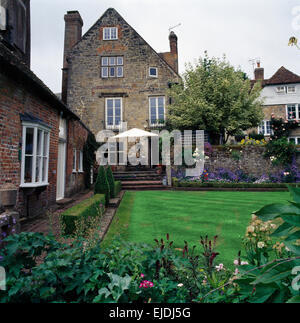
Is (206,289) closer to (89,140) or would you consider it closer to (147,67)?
(89,140)

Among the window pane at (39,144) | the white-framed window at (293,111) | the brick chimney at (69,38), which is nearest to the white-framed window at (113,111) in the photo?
the brick chimney at (69,38)

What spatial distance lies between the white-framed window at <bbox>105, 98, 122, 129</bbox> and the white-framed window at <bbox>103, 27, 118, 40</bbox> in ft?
18.6

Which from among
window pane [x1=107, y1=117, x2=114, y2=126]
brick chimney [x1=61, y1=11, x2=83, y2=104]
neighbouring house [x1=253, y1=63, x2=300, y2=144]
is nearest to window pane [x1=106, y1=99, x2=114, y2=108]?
window pane [x1=107, y1=117, x2=114, y2=126]

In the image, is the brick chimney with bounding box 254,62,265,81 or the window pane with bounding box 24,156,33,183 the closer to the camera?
the window pane with bounding box 24,156,33,183

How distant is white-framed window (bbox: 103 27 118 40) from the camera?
64.6ft

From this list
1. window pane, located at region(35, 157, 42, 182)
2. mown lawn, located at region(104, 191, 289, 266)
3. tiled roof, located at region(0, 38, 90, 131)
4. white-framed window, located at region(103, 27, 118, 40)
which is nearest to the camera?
mown lawn, located at region(104, 191, 289, 266)

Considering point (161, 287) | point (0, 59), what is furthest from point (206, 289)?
point (0, 59)

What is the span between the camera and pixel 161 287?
1966 mm

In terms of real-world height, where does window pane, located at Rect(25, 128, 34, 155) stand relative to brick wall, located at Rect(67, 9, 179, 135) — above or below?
below

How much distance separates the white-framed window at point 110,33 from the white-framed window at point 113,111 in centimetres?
567

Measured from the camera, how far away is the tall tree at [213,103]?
55.8 ft

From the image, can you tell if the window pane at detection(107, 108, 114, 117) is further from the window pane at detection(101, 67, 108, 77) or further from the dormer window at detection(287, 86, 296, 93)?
the dormer window at detection(287, 86, 296, 93)

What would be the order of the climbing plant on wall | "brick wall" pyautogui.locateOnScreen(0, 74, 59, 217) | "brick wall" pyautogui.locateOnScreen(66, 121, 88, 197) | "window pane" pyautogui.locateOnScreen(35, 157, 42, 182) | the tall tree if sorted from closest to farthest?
"brick wall" pyautogui.locateOnScreen(0, 74, 59, 217) → "window pane" pyautogui.locateOnScreen(35, 157, 42, 182) → "brick wall" pyautogui.locateOnScreen(66, 121, 88, 197) → the climbing plant on wall → the tall tree

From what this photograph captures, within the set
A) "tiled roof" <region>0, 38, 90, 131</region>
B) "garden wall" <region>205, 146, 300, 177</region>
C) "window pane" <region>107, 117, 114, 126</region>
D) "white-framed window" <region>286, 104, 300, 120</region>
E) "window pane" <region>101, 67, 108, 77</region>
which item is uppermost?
"window pane" <region>101, 67, 108, 77</region>
